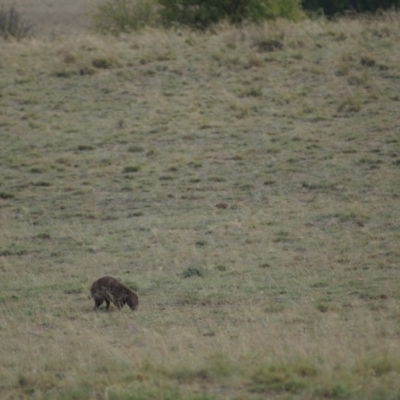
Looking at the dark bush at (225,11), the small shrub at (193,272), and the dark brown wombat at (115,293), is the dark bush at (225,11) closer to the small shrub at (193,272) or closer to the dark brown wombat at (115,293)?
A: the small shrub at (193,272)

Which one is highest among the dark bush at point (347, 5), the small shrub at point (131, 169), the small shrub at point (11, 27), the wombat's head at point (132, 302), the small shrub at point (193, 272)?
the dark bush at point (347, 5)

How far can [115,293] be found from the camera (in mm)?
9344

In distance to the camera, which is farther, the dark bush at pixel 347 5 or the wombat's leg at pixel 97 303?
the dark bush at pixel 347 5

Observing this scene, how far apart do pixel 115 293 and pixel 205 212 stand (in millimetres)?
5020

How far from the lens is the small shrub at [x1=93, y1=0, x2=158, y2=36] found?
31828 millimetres

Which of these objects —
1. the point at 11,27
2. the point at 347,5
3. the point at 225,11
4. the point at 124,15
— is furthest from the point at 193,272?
the point at 347,5

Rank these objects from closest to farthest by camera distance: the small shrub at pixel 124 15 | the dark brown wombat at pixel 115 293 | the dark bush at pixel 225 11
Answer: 1. the dark brown wombat at pixel 115 293
2. the dark bush at pixel 225 11
3. the small shrub at pixel 124 15

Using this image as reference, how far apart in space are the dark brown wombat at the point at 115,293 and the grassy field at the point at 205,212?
135mm

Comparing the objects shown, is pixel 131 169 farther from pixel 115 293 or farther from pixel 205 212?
pixel 115 293

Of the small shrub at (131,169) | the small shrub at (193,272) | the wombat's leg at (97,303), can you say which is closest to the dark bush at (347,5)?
the small shrub at (131,169)

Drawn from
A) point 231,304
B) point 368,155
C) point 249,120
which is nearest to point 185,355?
point 231,304

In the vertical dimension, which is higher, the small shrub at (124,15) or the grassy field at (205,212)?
the small shrub at (124,15)

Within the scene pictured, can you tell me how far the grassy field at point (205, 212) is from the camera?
654 cm

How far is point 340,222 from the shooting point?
12992mm
